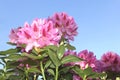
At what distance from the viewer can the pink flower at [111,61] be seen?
4234mm

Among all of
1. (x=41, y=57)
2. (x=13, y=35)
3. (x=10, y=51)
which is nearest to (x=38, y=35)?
(x=41, y=57)

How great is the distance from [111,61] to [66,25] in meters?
0.78

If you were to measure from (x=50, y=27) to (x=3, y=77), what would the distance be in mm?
789

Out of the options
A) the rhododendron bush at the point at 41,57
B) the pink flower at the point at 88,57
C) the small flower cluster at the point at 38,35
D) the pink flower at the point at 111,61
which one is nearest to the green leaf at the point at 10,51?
the rhododendron bush at the point at 41,57

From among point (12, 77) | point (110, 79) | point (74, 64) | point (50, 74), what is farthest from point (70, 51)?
point (110, 79)

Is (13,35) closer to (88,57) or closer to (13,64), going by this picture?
(13,64)

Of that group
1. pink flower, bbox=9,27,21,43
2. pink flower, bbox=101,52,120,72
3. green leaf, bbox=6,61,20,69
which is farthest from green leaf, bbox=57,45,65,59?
pink flower, bbox=101,52,120,72

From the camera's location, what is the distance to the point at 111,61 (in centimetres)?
431

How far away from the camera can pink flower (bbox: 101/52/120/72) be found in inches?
167

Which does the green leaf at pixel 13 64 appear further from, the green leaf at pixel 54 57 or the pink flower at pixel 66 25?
the pink flower at pixel 66 25

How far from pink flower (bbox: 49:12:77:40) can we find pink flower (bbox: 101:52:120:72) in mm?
567

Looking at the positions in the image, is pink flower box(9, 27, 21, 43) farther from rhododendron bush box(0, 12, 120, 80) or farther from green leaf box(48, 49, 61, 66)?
green leaf box(48, 49, 61, 66)

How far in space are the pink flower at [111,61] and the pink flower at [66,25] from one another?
57 centimetres

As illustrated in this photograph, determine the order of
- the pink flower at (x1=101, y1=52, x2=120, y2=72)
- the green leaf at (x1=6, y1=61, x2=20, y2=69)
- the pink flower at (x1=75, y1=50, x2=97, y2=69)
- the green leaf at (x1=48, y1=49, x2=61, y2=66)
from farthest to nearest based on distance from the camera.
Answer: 1. the pink flower at (x1=101, y1=52, x2=120, y2=72)
2. the pink flower at (x1=75, y1=50, x2=97, y2=69)
3. the green leaf at (x1=6, y1=61, x2=20, y2=69)
4. the green leaf at (x1=48, y1=49, x2=61, y2=66)
